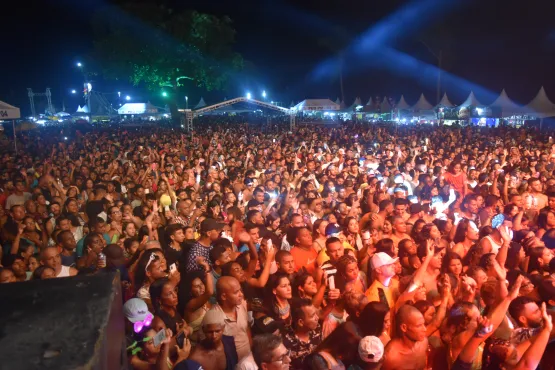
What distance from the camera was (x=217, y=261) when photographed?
3.98 meters

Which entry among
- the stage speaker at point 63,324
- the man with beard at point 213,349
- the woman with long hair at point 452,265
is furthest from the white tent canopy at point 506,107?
the stage speaker at point 63,324

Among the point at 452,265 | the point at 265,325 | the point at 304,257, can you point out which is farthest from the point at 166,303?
the point at 452,265

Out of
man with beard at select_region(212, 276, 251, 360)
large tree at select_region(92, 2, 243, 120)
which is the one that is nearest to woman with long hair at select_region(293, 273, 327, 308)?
man with beard at select_region(212, 276, 251, 360)

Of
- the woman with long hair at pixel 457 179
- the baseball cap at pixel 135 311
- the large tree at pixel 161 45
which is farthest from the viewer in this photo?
the large tree at pixel 161 45

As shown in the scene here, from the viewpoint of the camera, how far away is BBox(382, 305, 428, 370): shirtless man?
2795mm

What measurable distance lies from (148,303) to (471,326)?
2270 mm

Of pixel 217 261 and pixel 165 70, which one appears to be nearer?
pixel 217 261

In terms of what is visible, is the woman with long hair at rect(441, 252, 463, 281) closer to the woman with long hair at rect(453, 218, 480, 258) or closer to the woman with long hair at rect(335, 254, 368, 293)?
the woman with long hair at rect(453, 218, 480, 258)

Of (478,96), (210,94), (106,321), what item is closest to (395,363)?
(106,321)

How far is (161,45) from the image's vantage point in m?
31.7

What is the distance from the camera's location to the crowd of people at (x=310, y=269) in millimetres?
2830

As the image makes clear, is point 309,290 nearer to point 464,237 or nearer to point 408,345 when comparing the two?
point 408,345

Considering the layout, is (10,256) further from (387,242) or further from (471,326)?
(471,326)

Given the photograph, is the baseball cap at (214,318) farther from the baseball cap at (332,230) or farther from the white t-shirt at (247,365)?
the baseball cap at (332,230)
